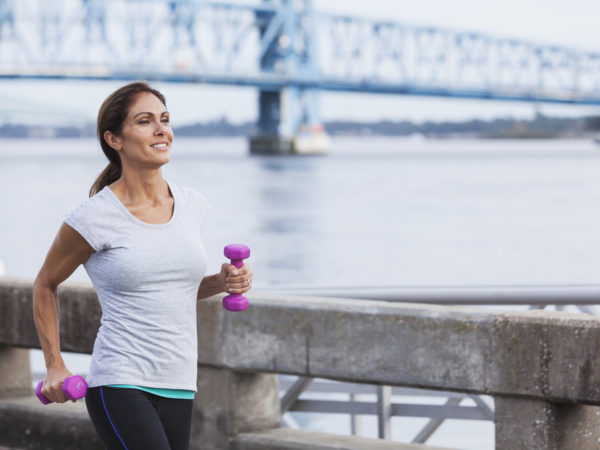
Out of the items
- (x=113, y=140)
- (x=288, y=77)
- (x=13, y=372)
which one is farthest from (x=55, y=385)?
(x=288, y=77)

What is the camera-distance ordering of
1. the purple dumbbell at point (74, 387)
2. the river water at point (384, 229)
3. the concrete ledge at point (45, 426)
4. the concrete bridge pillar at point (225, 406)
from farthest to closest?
the river water at point (384, 229) → the concrete ledge at point (45, 426) → the concrete bridge pillar at point (225, 406) → the purple dumbbell at point (74, 387)

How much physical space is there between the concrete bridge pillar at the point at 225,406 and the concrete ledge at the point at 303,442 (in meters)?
0.04

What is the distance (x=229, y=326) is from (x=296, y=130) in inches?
3832

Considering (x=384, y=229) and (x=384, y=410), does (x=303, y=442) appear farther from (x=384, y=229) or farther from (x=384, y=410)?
(x=384, y=229)

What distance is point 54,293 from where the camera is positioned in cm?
289

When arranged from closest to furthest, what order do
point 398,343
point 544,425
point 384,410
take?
point 544,425, point 398,343, point 384,410

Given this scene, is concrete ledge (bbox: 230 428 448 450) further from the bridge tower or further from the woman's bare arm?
the bridge tower

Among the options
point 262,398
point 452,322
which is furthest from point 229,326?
point 452,322

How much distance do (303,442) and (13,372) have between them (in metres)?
1.42

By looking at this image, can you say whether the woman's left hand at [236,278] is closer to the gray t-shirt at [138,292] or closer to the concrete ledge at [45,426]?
the gray t-shirt at [138,292]

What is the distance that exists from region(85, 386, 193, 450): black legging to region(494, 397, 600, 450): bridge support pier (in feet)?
3.62

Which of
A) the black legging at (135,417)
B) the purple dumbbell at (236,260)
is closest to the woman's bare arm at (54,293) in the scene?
the black legging at (135,417)

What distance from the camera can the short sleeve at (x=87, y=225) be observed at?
2779 mm

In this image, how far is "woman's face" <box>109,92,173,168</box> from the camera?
9.27 feet
